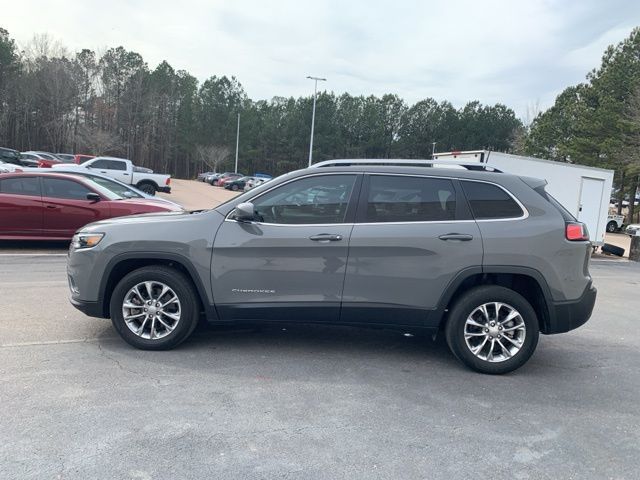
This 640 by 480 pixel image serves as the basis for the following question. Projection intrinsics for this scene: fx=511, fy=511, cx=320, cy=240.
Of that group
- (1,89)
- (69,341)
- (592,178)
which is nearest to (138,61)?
(1,89)

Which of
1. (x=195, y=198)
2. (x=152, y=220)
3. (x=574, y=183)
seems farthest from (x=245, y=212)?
(x=195, y=198)

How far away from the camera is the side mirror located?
14.2 ft

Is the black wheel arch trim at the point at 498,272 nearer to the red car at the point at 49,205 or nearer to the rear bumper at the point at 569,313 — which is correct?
the rear bumper at the point at 569,313

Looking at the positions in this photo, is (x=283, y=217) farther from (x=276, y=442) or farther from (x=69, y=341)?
(x=69, y=341)

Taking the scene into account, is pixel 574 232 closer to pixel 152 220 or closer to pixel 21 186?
pixel 152 220

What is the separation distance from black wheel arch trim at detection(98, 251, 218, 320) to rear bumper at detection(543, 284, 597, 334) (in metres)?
2.92

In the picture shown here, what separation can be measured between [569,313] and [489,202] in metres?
1.17

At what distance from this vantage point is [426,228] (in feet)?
14.4

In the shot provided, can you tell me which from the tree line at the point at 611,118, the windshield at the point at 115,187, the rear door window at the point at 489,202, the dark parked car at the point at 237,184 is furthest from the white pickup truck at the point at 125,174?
the tree line at the point at 611,118

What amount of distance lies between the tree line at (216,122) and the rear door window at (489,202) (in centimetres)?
6925

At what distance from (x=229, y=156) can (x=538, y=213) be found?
82.4m

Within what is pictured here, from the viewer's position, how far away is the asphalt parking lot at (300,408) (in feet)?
9.66

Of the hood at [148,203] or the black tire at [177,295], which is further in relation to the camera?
the hood at [148,203]

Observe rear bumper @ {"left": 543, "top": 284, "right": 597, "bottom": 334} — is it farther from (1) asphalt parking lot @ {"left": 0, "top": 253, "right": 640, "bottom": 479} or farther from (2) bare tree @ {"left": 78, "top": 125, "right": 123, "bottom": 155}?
(2) bare tree @ {"left": 78, "top": 125, "right": 123, "bottom": 155}
